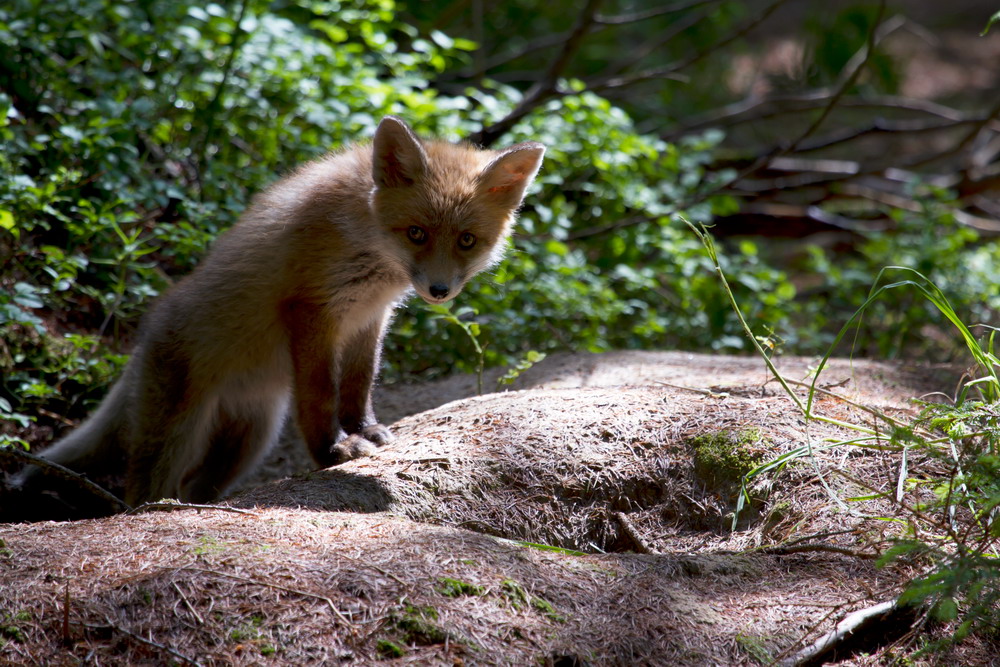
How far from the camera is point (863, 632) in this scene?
2.34m

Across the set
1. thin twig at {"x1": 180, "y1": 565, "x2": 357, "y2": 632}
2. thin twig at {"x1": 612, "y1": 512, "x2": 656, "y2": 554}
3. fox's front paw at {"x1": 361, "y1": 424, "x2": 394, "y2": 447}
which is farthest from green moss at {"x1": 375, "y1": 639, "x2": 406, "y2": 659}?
fox's front paw at {"x1": 361, "y1": 424, "x2": 394, "y2": 447}

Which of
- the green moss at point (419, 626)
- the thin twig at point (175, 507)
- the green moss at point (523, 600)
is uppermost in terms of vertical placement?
the green moss at point (523, 600)

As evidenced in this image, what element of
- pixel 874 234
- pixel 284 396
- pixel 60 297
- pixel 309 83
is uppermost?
pixel 309 83

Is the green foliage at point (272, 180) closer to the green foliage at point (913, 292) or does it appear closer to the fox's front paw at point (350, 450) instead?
the green foliage at point (913, 292)

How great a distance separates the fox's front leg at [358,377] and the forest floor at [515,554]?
1.14 ft

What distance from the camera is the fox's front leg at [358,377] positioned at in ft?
13.8

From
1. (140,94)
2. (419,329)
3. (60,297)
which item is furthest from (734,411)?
(140,94)

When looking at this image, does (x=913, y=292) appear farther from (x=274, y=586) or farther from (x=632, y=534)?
(x=274, y=586)

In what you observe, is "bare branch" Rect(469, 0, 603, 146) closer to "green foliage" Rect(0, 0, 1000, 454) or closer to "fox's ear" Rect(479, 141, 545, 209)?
"green foliage" Rect(0, 0, 1000, 454)

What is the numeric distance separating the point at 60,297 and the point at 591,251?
4.55m

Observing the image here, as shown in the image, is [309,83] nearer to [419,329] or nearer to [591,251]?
[419,329]

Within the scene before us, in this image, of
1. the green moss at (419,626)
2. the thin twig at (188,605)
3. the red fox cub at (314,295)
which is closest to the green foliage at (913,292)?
the red fox cub at (314,295)

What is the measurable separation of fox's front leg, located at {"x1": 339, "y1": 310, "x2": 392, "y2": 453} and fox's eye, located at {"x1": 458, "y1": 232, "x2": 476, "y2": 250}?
65 centimetres

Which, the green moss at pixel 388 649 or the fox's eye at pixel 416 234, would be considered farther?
the fox's eye at pixel 416 234
